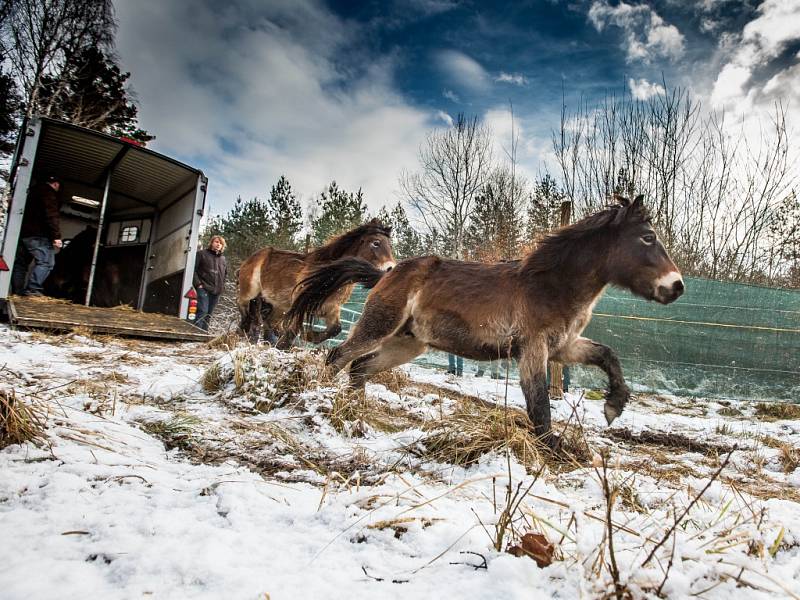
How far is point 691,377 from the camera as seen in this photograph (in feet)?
23.2

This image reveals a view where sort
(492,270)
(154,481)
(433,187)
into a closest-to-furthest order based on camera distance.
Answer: (154,481) → (492,270) → (433,187)

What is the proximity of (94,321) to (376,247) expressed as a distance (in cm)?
416

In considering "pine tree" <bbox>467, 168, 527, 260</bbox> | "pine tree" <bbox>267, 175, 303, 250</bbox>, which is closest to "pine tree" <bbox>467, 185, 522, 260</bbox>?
"pine tree" <bbox>467, 168, 527, 260</bbox>

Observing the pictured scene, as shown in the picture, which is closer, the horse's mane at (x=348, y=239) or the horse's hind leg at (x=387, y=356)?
the horse's hind leg at (x=387, y=356)

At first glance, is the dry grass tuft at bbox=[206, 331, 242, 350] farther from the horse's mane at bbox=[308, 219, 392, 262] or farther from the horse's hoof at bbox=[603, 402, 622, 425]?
the horse's hoof at bbox=[603, 402, 622, 425]

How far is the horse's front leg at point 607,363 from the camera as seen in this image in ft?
11.0

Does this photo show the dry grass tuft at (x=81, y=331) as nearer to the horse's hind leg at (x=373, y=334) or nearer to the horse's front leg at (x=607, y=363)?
the horse's hind leg at (x=373, y=334)

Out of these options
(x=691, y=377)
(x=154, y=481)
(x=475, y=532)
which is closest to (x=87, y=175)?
(x=154, y=481)

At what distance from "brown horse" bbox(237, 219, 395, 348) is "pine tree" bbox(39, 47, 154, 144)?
12712 mm

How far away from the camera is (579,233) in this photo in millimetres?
3422

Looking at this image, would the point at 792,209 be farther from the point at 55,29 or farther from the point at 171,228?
the point at 55,29

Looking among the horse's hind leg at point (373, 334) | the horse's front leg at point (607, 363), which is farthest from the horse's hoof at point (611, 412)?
the horse's hind leg at point (373, 334)

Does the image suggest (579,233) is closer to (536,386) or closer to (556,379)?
(536,386)

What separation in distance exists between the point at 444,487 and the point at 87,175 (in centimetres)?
1027
